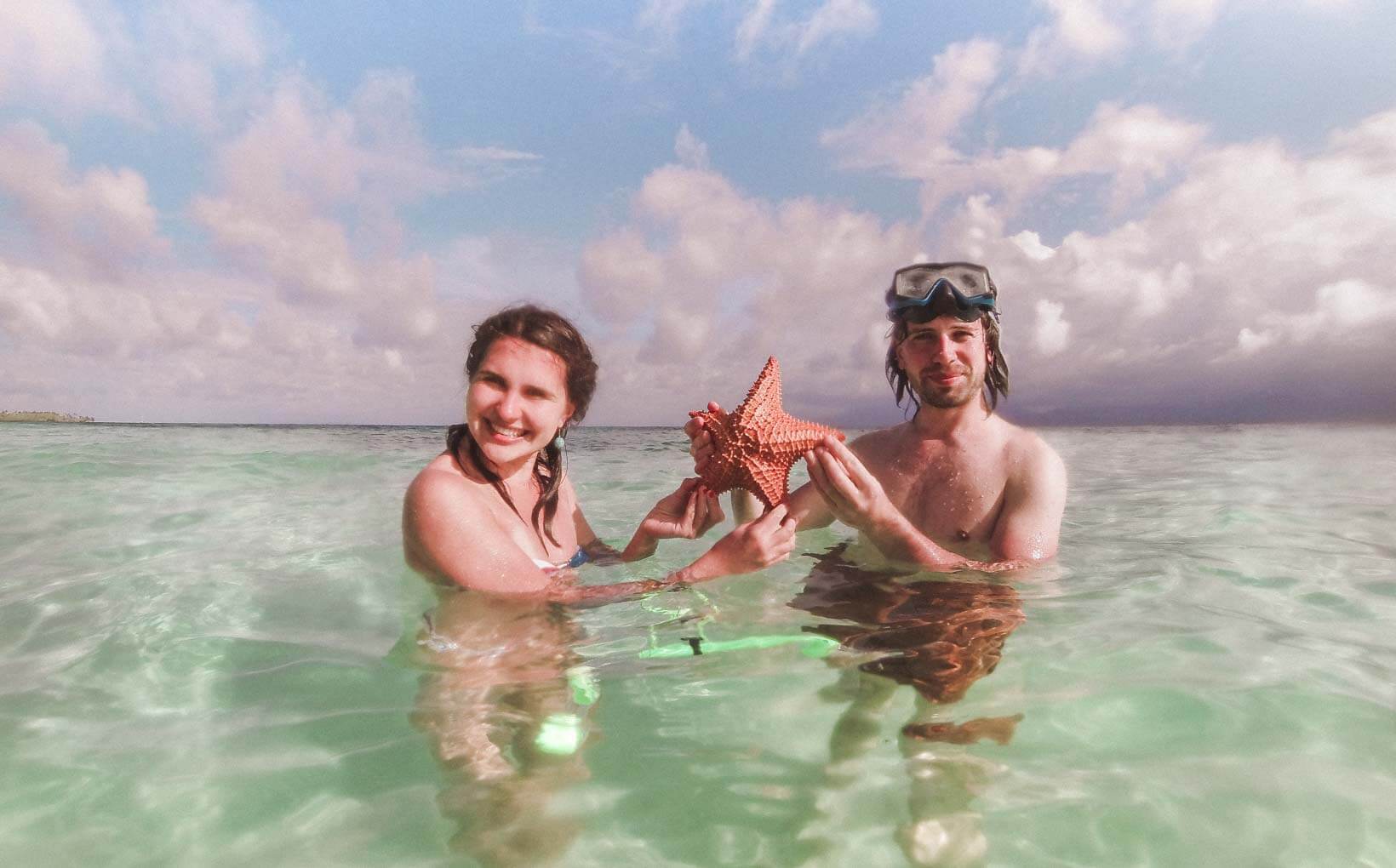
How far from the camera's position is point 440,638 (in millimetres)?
Result: 3785

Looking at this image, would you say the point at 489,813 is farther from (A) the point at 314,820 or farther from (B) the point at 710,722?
(B) the point at 710,722

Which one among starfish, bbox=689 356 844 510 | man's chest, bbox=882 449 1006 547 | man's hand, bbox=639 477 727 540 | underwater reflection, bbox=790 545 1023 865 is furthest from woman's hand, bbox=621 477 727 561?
man's chest, bbox=882 449 1006 547

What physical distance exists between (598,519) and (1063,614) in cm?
566

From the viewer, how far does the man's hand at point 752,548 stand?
3.54m

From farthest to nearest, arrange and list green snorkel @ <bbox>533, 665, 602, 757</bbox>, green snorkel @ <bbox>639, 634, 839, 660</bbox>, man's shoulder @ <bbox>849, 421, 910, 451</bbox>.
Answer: man's shoulder @ <bbox>849, 421, 910, 451</bbox> < green snorkel @ <bbox>639, 634, 839, 660</bbox> < green snorkel @ <bbox>533, 665, 602, 757</bbox>

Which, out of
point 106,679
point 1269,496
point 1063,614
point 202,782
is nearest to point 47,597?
point 106,679

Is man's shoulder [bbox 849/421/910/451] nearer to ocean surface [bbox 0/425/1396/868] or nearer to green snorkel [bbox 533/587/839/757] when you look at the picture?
ocean surface [bbox 0/425/1396/868]

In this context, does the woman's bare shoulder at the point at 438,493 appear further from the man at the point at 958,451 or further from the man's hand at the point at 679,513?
the man at the point at 958,451

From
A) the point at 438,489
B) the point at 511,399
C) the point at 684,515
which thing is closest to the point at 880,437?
the point at 684,515

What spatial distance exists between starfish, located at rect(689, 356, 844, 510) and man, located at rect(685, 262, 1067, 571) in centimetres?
25

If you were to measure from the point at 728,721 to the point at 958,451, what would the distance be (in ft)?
7.85

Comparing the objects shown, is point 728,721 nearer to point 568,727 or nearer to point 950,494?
point 568,727

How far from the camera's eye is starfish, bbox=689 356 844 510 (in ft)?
12.1

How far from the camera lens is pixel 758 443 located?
12.1 feet
